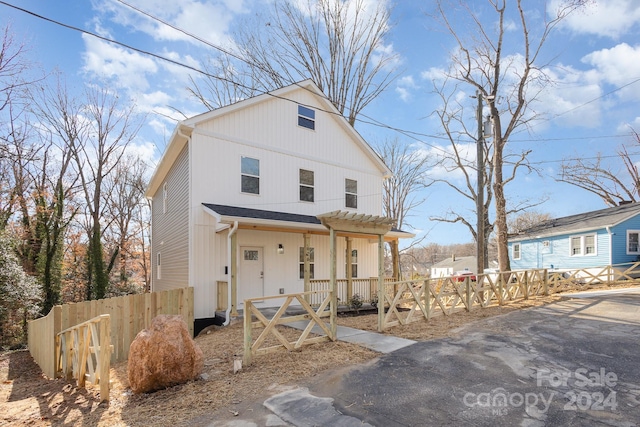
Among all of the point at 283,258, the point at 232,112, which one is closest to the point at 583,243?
the point at 283,258

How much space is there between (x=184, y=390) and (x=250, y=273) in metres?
6.29

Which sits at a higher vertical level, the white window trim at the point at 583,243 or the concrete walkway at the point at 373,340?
the white window trim at the point at 583,243

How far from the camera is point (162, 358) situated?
476 cm

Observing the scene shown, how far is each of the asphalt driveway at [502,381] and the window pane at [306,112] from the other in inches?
357

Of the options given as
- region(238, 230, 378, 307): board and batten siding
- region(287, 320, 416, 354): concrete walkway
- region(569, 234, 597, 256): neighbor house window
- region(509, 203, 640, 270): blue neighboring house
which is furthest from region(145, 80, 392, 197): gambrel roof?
region(569, 234, 597, 256): neighbor house window

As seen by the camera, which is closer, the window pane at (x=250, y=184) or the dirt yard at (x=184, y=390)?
the dirt yard at (x=184, y=390)

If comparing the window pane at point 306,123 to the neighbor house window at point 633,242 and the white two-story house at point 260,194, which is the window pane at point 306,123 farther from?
the neighbor house window at point 633,242

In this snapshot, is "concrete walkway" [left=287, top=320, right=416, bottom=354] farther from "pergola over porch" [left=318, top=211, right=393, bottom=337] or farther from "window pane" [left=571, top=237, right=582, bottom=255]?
"window pane" [left=571, top=237, right=582, bottom=255]

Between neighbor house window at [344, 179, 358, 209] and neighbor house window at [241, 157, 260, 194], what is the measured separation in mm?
3970

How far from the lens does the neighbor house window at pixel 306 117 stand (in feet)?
42.0

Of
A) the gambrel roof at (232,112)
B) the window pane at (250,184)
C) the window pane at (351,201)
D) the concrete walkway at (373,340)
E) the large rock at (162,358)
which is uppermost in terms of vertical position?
the gambrel roof at (232,112)

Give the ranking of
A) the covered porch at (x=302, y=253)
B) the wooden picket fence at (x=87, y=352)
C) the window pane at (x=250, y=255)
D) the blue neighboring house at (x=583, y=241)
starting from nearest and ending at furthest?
the wooden picket fence at (x=87, y=352)
the covered porch at (x=302, y=253)
the window pane at (x=250, y=255)
the blue neighboring house at (x=583, y=241)

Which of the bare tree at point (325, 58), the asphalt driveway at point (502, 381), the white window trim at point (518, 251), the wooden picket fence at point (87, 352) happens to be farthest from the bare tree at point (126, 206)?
the white window trim at point (518, 251)

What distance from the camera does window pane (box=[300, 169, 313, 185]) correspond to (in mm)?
12625
